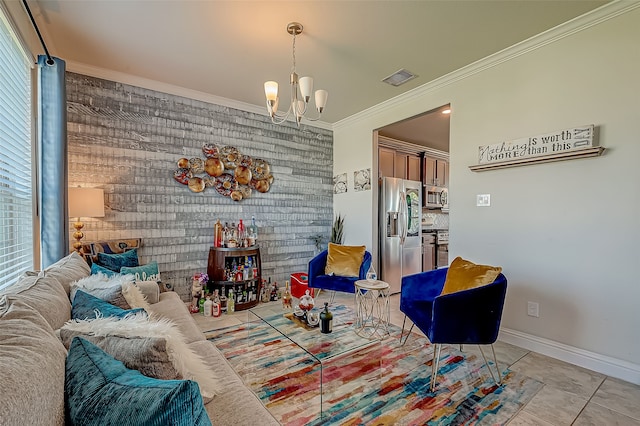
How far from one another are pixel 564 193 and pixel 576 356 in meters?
1.29

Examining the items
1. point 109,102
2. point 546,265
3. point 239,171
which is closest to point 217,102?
point 239,171

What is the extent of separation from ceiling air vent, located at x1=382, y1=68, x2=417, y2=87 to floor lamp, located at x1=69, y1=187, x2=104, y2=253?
3117 mm

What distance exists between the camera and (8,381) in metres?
0.59

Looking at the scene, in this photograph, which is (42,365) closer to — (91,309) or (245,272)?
(91,309)

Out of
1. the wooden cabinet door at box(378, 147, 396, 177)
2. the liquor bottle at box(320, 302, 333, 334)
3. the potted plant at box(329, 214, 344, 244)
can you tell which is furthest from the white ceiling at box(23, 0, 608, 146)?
the liquor bottle at box(320, 302, 333, 334)

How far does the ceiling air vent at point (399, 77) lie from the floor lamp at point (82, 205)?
10.2 feet

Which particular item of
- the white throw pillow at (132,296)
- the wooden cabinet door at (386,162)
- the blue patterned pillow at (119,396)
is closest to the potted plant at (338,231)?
the wooden cabinet door at (386,162)

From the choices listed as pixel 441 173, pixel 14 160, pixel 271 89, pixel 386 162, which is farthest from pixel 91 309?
pixel 441 173

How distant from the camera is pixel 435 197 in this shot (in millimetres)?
5582

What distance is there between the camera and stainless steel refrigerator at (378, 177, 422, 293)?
170 inches

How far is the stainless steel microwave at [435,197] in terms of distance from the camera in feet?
17.7

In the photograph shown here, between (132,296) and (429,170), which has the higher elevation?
(429,170)

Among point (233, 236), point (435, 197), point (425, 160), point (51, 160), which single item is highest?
point (425, 160)

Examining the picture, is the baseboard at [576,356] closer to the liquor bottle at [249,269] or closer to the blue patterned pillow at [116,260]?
the liquor bottle at [249,269]
